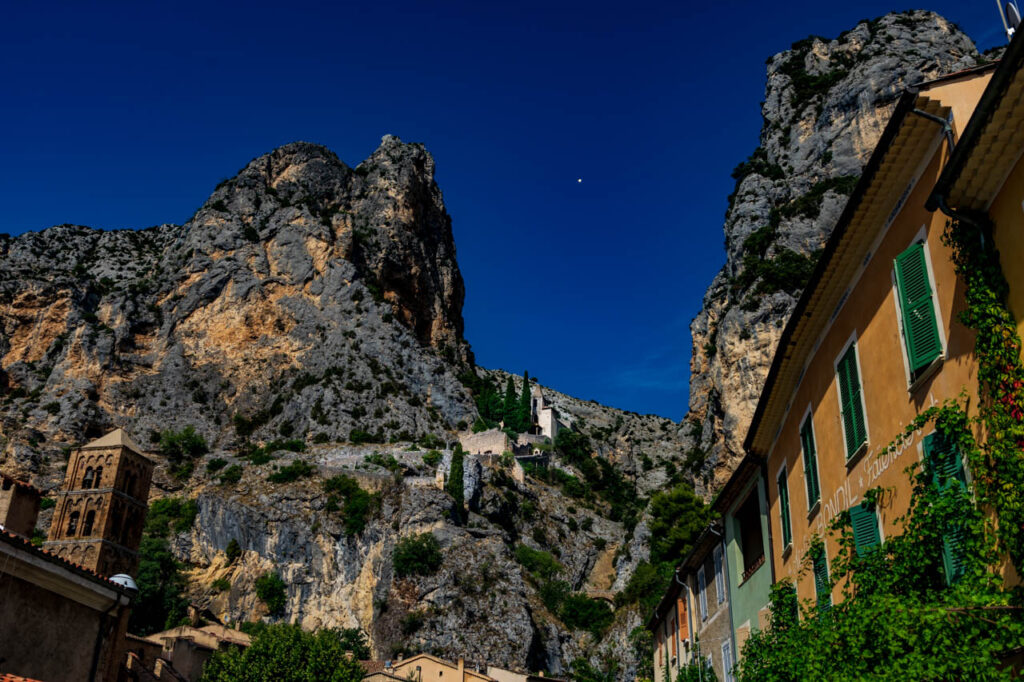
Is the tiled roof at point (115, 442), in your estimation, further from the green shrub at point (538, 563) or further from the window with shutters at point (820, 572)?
the window with shutters at point (820, 572)

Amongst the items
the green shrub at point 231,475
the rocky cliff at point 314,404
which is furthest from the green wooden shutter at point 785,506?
the green shrub at point 231,475

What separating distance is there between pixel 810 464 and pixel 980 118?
8.79 meters

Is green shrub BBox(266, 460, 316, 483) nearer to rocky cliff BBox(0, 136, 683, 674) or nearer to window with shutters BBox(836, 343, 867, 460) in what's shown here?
rocky cliff BBox(0, 136, 683, 674)

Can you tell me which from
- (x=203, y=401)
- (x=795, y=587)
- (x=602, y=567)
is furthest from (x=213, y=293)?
(x=795, y=587)

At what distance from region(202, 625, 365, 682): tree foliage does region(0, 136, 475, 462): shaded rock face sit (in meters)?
50.8

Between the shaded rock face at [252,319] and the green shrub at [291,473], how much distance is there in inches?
535

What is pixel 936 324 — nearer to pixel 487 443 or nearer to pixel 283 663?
pixel 283 663

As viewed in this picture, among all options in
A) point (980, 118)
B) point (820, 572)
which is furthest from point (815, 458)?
point (980, 118)

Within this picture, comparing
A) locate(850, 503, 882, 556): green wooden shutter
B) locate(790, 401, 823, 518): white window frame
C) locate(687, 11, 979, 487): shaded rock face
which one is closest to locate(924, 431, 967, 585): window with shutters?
locate(850, 503, 882, 556): green wooden shutter

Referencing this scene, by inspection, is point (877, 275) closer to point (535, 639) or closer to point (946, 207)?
point (946, 207)

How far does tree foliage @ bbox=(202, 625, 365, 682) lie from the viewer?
47875mm

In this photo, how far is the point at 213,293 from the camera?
11556 cm

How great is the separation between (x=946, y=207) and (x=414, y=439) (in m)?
94.8

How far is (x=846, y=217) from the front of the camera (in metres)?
12.8
